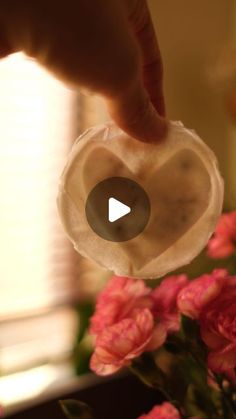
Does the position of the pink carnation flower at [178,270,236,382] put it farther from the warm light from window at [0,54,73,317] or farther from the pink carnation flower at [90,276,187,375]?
the warm light from window at [0,54,73,317]

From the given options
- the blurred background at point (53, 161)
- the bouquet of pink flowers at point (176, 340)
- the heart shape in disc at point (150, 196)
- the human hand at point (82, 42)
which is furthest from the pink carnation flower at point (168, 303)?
the blurred background at point (53, 161)

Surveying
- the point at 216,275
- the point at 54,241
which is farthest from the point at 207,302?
the point at 54,241

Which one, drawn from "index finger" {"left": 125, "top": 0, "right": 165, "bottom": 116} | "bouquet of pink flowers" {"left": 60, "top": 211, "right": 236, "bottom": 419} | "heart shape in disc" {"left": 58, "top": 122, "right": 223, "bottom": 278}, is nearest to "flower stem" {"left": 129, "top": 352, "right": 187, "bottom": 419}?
"bouquet of pink flowers" {"left": 60, "top": 211, "right": 236, "bottom": 419}

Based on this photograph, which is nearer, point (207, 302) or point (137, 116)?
point (137, 116)

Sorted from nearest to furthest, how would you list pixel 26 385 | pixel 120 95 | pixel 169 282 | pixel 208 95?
pixel 120 95
pixel 169 282
pixel 26 385
pixel 208 95

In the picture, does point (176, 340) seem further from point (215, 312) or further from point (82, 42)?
point (82, 42)

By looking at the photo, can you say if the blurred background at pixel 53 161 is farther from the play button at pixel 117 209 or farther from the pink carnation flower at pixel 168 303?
the play button at pixel 117 209

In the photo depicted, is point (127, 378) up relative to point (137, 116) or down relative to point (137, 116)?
down

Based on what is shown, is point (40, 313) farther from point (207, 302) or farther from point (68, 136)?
point (207, 302)
